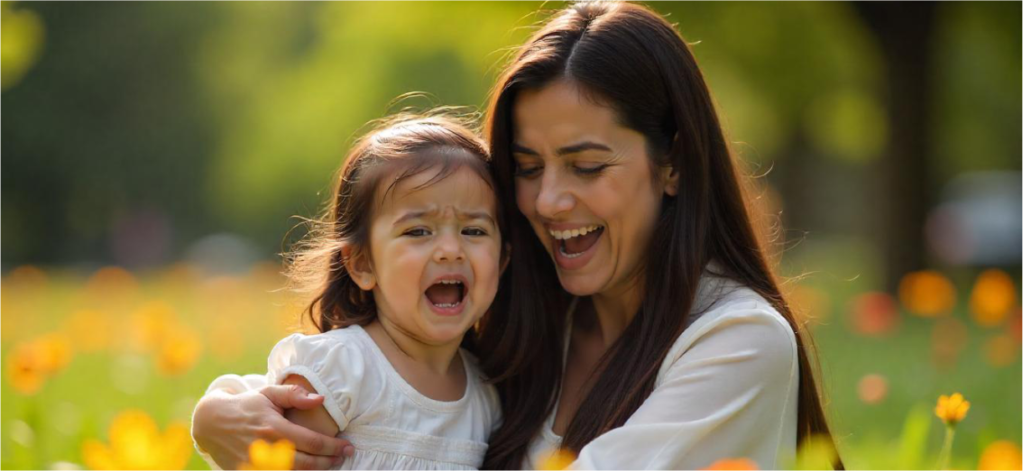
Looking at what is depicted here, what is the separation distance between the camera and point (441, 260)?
116 inches

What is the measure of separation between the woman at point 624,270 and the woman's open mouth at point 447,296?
255 mm

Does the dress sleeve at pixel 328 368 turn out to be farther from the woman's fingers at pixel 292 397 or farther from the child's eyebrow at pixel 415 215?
the child's eyebrow at pixel 415 215

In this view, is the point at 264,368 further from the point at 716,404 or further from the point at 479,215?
the point at 716,404

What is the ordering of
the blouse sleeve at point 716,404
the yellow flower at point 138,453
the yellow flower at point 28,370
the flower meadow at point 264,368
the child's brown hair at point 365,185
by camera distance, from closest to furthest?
the yellow flower at point 138,453 → the flower meadow at point 264,368 → the blouse sleeve at point 716,404 → the child's brown hair at point 365,185 → the yellow flower at point 28,370

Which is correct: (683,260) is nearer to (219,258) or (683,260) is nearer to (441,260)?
(441,260)

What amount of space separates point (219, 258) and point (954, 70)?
69.9 ft

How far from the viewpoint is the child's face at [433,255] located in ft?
9.68

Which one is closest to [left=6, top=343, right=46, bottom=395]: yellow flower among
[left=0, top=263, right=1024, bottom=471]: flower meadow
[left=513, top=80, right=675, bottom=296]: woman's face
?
[left=0, top=263, right=1024, bottom=471]: flower meadow

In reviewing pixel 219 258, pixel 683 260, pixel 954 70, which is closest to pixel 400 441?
pixel 683 260

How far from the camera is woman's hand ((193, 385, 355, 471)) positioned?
2682 millimetres

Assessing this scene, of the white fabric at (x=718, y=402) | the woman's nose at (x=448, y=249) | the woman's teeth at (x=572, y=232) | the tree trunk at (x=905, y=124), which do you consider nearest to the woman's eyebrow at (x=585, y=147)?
the woman's teeth at (x=572, y=232)

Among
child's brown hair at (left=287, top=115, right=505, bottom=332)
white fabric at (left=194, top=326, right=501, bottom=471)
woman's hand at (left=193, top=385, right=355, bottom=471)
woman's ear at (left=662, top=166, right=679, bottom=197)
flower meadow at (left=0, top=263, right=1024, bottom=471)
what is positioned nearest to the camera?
flower meadow at (left=0, top=263, right=1024, bottom=471)

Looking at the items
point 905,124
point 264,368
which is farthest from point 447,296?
point 905,124

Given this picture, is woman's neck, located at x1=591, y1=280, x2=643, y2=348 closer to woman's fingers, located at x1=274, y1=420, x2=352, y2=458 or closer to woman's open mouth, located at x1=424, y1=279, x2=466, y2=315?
woman's open mouth, located at x1=424, y1=279, x2=466, y2=315
